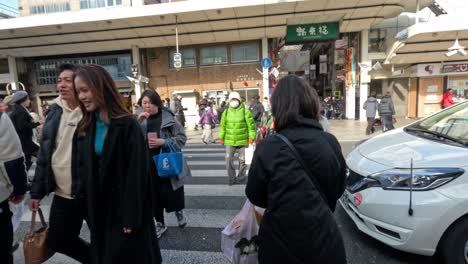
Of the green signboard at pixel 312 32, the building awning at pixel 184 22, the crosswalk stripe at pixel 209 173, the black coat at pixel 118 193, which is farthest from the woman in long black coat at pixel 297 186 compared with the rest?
the green signboard at pixel 312 32

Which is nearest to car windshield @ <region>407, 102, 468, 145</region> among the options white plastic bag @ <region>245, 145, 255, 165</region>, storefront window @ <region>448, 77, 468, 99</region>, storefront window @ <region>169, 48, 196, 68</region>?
white plastic bag @ <region>245, 145, 255, 165</region>

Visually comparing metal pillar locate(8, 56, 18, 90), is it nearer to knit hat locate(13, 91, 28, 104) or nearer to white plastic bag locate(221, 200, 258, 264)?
knit hat locate(13, 91, 28, 104)

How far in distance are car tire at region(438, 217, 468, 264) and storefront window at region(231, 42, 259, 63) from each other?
17.6 metres

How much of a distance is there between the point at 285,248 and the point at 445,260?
1889 millimetres

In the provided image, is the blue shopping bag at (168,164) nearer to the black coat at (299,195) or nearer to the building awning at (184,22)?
the black coat at (299,195)

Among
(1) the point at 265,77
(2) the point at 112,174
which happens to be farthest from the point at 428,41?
(2) the point at 112,174

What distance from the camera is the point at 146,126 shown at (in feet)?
11.1

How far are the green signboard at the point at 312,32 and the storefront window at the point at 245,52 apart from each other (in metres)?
3.60

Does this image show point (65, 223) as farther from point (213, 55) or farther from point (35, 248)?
point (213, 55)

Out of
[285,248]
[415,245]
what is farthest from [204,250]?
[415,245]

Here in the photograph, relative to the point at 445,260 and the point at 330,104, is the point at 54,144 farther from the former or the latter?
the point at 330,104

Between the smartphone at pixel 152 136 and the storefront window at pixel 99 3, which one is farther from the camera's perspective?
the storefront window at pixel 99 3

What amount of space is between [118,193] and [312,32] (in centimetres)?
1589

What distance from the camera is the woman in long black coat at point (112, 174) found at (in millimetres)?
1863
